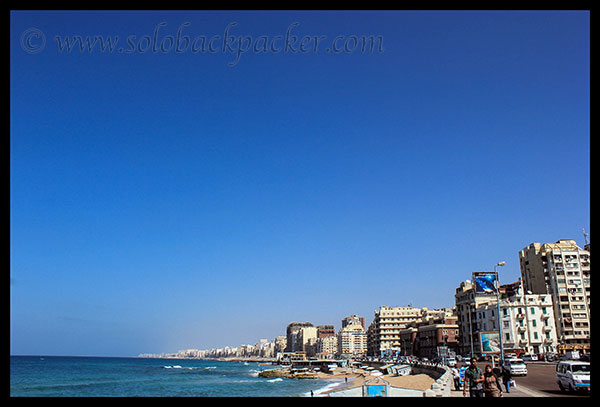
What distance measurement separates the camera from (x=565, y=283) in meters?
92.1

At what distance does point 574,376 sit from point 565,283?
82.1 metres

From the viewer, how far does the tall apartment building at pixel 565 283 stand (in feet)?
286

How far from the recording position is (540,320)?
81.9 m

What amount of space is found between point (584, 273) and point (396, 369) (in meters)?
56.4

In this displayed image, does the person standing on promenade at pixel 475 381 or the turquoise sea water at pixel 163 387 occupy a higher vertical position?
the person standing on promenade at pixel 475 381

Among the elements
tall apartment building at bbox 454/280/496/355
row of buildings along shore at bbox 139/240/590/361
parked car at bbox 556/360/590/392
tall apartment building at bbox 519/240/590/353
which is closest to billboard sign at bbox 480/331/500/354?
parked car at bbox 556/360/590/392

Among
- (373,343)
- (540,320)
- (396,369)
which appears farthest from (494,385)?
(373,343)

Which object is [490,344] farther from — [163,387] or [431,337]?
[431,337]

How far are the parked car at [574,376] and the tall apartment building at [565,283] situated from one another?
68114mm

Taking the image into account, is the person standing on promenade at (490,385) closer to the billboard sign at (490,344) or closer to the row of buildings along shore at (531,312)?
the billboard sign at (490,344)

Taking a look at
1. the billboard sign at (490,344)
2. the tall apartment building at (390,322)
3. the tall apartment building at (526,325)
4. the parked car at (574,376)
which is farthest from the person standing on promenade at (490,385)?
the tall apartment building at (390,322)

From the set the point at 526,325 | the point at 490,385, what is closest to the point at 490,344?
the point at 490,385
